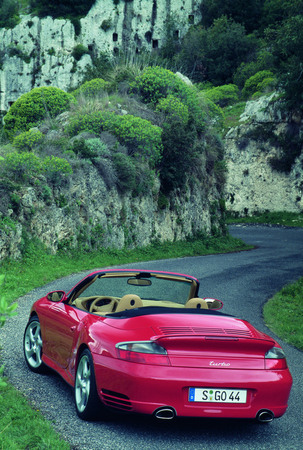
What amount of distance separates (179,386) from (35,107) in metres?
29.3

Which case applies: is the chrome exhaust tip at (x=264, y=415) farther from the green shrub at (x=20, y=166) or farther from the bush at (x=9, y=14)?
the bush at (x=9, y=14)

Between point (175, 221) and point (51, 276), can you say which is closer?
point (51, 276)

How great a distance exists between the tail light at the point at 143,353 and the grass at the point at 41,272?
0.80m

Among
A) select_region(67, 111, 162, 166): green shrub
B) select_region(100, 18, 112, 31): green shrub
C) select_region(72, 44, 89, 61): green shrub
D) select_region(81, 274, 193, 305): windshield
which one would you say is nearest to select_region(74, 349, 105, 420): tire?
select_region(81, 274, 193, 305): windshield

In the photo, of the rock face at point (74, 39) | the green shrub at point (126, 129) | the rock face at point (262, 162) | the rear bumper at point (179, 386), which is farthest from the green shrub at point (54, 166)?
the rock face at point (74, 39)

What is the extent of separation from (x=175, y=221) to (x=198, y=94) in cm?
950

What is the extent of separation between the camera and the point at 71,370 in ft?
17.7

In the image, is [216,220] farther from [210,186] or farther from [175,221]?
[175,221]

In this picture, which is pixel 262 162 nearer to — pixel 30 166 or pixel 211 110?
pixel 211 110

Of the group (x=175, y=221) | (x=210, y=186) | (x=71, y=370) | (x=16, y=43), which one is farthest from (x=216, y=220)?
(x=16, y=43)

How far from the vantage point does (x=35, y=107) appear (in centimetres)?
3175

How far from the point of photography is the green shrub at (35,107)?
103ft

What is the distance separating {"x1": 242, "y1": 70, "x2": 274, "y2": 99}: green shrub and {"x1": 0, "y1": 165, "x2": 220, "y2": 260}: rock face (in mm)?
33336

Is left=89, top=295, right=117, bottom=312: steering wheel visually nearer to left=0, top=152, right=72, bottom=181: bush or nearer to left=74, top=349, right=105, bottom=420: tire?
left=74, top=349, right=105, bottom=420: tire
